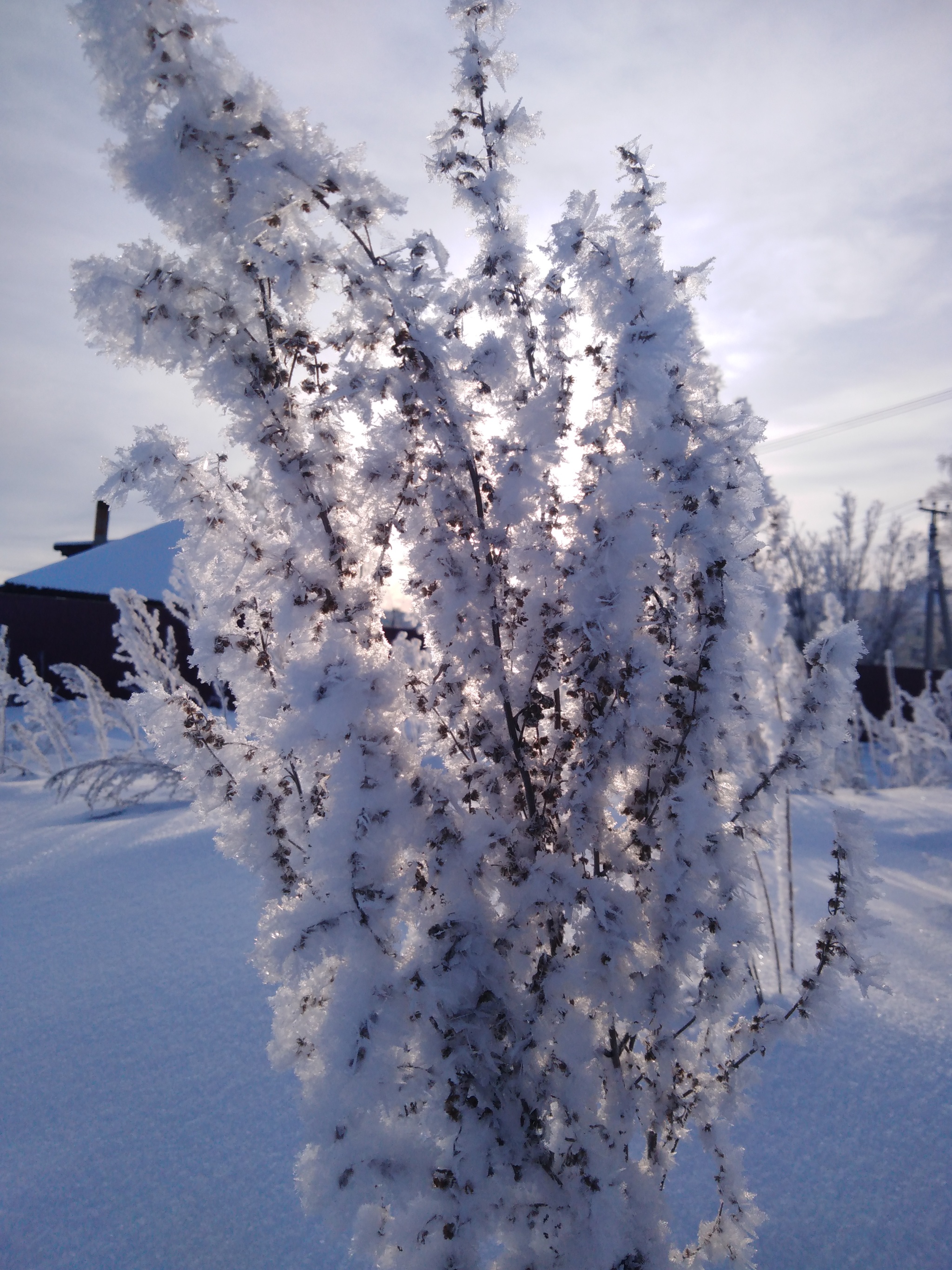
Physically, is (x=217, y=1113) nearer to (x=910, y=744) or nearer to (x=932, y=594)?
(x=910, y=744)

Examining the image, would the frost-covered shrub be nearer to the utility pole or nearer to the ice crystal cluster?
the ice crystal cluster

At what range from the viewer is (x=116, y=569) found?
70.2 feet

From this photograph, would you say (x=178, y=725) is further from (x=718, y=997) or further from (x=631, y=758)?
(x=718, y=997)

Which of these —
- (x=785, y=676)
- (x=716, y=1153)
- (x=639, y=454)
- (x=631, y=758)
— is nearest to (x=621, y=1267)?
(x=716, y=1153)

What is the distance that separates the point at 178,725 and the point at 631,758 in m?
1.04

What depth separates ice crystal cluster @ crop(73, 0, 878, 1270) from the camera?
1.39 metres

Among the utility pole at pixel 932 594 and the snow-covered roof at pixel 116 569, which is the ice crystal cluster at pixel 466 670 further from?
the utility pole at pixel 932 594

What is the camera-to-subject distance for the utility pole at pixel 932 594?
23500 millimetres

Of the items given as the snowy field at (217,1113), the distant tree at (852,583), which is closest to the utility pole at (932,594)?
the distant tree at (852,583)

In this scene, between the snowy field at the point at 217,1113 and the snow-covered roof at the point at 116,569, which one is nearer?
the snowy field at the point at 217,1113

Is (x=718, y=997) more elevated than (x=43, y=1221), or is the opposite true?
(x=718, y=997)

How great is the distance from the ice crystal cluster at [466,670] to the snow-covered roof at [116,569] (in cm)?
1942

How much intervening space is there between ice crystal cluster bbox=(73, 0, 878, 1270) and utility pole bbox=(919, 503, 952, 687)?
25.5 m

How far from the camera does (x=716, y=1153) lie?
5.45 ft
